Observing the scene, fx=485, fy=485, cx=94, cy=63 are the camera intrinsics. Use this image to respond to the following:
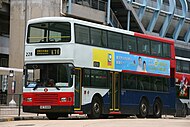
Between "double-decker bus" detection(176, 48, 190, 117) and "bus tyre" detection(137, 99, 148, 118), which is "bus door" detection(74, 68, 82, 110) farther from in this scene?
"double-decker bus" detection(176, 48, 190, 117)

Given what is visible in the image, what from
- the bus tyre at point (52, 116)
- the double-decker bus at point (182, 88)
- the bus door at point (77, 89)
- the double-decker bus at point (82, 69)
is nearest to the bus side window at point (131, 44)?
the double-decker bus at point (82, 69)

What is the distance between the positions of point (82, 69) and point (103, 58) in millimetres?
1699

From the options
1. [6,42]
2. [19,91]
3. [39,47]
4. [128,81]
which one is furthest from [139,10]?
[39,47]

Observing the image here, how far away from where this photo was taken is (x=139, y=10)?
56406 millimetres

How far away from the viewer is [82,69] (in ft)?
76.7

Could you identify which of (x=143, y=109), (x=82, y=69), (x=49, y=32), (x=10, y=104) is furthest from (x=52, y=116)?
(x=143, y=109)

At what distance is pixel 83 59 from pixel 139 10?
34.1 metres

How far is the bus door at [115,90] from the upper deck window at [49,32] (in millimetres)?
3747

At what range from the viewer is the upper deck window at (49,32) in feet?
75.6

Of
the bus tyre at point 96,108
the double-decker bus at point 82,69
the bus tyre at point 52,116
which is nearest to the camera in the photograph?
the double-decker bus at point 82,69

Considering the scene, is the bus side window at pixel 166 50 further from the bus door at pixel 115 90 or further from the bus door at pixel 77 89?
the bus door at pixel 77 89

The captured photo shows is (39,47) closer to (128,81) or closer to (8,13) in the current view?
(128,81)

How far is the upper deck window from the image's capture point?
2303 centimetres

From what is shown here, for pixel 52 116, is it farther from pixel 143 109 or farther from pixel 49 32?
pixel 143 109
